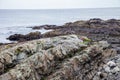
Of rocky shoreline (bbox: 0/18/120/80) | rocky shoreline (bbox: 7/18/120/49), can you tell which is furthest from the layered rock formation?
rocky shoreline (bbox: 7/18/120/49)

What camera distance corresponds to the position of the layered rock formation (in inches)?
857

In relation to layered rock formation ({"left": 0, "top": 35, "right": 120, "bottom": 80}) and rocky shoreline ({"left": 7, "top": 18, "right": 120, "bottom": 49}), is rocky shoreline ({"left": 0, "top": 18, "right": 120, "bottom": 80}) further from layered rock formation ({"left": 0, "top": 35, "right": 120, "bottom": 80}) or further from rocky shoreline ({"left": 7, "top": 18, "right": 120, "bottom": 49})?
rocky shoreline ({"left": 7, "top": 18, "right": 120, "bottom": 49})

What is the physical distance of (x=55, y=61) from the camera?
77.2 feet

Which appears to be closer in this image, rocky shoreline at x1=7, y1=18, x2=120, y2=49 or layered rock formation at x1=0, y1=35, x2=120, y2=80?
layered rock formation at x1=0, y1=35, x2=120, y2=80

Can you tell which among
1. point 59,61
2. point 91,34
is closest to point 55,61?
point 59,61

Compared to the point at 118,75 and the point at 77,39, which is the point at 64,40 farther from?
the point at 118,75

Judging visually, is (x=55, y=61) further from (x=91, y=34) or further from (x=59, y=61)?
(x=91, y=34)

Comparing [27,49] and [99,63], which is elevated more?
[27,49]

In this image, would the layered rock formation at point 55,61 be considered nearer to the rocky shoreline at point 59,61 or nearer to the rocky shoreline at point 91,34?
the rocky shoreline at point 59,61

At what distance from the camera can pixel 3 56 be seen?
22375 millimetres

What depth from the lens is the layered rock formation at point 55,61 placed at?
21766 mm

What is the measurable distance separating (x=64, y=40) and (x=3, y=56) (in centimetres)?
627

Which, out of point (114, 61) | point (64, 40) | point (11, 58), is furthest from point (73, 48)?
point (11, 58)

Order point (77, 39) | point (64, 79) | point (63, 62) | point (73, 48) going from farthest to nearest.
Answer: point (77, 39)
point (73, 48)
point (63, 62)
point (64, 79)
